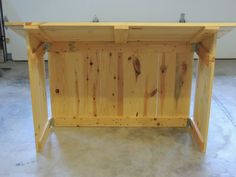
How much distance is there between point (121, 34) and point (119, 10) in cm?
A: 324

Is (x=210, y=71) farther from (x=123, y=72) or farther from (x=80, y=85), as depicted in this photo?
(x=80, y=85)

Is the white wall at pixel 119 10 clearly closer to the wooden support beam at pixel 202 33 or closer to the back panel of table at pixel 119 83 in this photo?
the back panel of table at pixel 119 83

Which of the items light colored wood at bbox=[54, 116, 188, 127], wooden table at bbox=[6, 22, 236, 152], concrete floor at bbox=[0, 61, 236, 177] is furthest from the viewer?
light colored wood at bbox=[54, 116, 188, 127]

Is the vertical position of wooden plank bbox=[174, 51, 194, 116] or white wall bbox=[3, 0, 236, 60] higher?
white wall bbox=[3, 0, 236, 60]

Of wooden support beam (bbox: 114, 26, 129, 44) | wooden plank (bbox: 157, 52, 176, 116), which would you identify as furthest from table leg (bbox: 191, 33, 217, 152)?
wooden support beam (bbox: 114, 26, 129, 44)

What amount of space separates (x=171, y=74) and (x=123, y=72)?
1.42 feet

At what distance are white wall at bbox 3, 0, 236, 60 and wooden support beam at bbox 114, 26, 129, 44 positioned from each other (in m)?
2.91

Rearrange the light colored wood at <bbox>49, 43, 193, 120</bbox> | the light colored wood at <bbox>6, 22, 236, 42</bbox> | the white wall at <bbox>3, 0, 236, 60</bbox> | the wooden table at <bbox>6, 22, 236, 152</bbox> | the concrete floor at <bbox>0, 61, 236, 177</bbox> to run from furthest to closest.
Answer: the white wall at <bbox>3, 0, 236, 60</bbox>, the light colored wood at <bbox>49, 43, 193, 120</bbox>, the wooden table at <bbox>6, 22, 236, 152</bbox>, the concrete floor at <bbox>0, 61, 236, 177</bbox>, the light colored wood at <bbox>6, 22, 236, 42</bbox>

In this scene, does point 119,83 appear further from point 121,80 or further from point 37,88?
point 37,88

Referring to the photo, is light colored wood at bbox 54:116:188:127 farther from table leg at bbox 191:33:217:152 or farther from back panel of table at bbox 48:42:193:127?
table leg at bbox 191:33:217:152

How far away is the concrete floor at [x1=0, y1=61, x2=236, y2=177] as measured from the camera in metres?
2.13

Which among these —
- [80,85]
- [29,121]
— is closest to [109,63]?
[80,85]

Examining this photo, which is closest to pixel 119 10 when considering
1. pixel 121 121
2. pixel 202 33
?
pixel 121 121

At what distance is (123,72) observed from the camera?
270 centimetres
